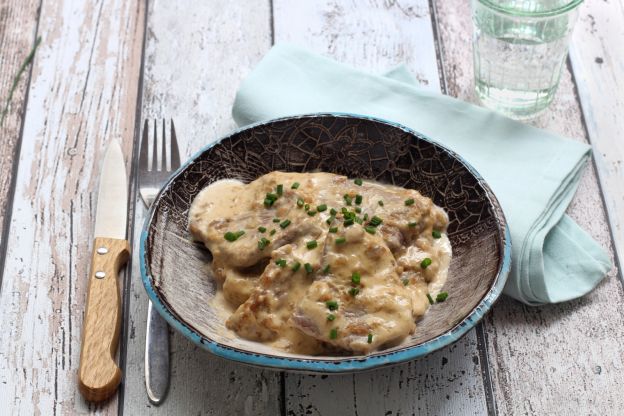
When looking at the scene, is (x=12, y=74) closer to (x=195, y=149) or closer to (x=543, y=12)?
(x=195, y=149)

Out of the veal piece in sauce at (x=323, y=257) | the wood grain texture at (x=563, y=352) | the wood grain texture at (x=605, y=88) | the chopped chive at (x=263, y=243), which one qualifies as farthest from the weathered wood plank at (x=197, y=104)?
the wood grain texture at (x=605, y=88)

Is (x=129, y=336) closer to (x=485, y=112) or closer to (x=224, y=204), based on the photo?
(x=224, y=204)

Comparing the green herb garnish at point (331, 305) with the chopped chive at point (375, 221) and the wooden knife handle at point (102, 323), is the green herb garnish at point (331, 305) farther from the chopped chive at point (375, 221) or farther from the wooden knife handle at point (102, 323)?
the wooden knife handle at point (102, 323)

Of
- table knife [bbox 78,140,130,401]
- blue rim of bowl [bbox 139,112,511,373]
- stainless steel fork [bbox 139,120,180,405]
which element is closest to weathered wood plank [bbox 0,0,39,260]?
table knife [bbox 78,140,130,401]

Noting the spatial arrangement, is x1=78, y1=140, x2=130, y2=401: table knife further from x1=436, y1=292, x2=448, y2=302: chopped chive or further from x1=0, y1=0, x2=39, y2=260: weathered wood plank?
x1=436, y1=292, x2=448, y2=302: chopped chive

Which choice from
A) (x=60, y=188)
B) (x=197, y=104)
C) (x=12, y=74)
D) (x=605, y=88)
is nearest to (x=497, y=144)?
(x=605, y=88)

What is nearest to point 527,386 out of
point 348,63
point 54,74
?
point 348,63

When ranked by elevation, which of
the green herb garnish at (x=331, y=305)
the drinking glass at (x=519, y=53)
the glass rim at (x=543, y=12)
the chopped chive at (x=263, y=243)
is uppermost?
the glass rim at (x=543, y=12)
